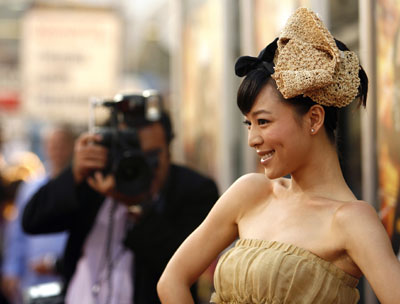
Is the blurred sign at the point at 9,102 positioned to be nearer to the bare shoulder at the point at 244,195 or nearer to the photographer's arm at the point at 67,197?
the photographer's arm at the point at 67,197

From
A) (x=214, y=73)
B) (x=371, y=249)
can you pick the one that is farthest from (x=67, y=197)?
(x=214, y=73)

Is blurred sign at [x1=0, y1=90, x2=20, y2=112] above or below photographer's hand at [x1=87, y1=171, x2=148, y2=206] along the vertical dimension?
above

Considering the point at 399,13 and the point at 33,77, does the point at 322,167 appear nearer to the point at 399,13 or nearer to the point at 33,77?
the point at 399,13

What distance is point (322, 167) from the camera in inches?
89.7

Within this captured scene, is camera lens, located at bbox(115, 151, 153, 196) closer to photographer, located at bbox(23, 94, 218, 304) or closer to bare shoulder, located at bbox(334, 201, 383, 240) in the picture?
photographer, located at bbox(23, 94, 218, 304)

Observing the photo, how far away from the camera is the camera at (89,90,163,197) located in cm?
342

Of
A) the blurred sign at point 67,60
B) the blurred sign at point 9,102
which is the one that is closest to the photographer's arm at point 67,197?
the blurred sign at point 67,60

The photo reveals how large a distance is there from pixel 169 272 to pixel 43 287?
70.4 inches

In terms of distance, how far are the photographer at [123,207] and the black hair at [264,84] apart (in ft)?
3.89

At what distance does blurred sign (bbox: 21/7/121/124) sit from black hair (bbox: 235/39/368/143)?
5703mm

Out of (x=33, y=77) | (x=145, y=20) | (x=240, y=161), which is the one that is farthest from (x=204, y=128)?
(x=145, y=20)

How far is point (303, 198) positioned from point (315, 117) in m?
0.25

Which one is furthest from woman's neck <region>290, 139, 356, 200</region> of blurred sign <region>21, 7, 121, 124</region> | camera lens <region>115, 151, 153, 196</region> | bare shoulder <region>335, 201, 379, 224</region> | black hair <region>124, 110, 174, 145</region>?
blurred sign <region>21, 7, 121, 124</region>

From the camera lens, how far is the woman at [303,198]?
2.10 meters
